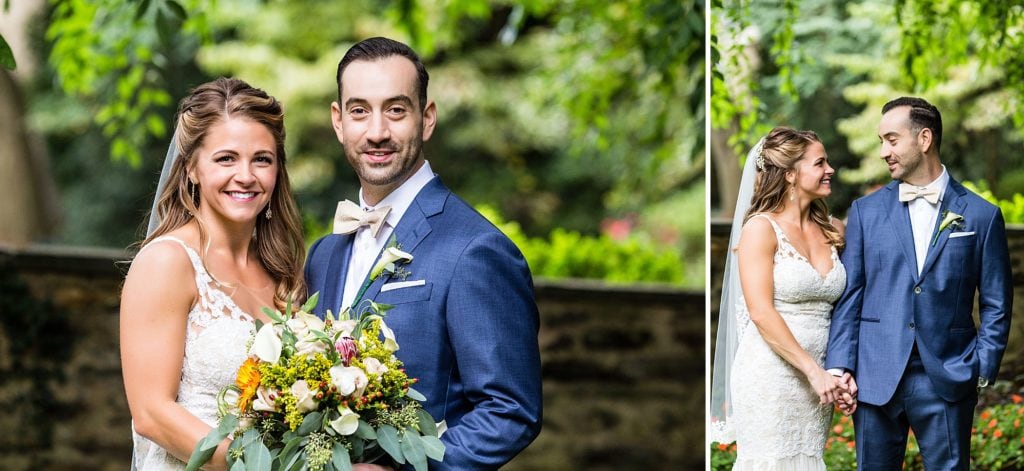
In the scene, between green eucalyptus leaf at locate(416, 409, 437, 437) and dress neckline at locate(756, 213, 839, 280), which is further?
dress neckline at locate(756, 213, 839, 280)

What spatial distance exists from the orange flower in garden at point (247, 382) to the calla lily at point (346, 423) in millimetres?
189

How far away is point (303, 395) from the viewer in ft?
7.69

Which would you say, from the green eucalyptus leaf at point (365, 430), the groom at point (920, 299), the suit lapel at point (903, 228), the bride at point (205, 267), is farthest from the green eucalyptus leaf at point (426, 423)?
the suit lapel at point (903, 228)

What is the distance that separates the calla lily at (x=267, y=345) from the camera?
240 cm

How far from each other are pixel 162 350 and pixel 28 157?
32.1 ft

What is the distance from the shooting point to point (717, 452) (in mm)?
3357

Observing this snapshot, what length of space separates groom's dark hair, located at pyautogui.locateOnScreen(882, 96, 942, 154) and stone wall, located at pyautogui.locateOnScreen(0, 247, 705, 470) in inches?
153

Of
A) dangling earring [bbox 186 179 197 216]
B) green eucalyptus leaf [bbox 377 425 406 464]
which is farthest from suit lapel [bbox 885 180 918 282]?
dangling earring [bbox 186 179 197 216]

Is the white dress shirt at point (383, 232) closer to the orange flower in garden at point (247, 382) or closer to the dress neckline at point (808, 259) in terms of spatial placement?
the orange flower in garden at point (247, 382)

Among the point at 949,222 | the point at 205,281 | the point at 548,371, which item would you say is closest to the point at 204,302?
the point at 205,281

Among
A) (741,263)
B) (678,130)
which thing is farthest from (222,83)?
(678,130)

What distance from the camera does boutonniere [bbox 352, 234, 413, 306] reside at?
2691 millimetres

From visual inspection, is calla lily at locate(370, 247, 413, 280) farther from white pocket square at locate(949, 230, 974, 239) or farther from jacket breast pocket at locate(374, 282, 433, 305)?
white pocket square at locate(949, 230, 974, 239)

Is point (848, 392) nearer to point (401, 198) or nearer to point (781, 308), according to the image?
point (781, 308)
